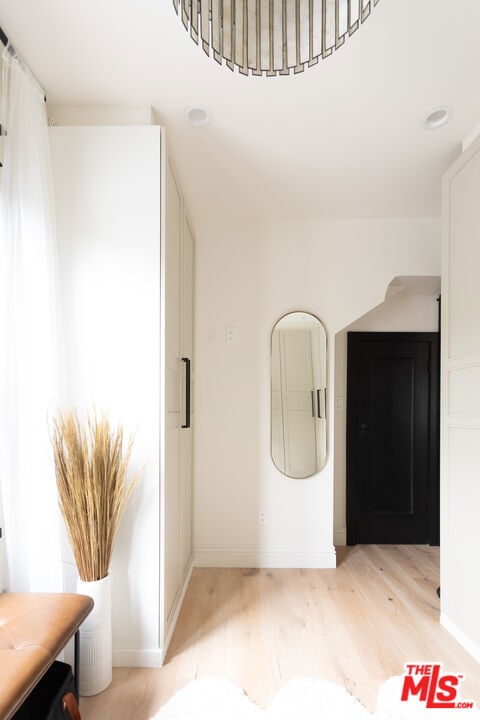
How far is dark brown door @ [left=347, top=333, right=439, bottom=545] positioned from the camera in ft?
13.2

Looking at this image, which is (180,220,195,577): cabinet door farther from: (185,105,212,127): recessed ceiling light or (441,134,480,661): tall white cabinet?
(441,134,480,661): tall white cabinet

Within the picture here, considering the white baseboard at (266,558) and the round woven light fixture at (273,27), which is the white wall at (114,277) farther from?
the white baseboard at (266,558)

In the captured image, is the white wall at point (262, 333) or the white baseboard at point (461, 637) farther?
the white wall at point (262, 333)

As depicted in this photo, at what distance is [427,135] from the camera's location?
2461 millimetres

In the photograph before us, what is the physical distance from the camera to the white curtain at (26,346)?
1812 millimetres

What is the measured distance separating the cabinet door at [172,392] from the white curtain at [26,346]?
20.5 inches

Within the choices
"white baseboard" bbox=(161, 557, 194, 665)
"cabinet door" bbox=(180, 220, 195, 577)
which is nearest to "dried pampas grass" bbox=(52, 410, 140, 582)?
"white baseboard" bbox=(161, 557, 194, 665)

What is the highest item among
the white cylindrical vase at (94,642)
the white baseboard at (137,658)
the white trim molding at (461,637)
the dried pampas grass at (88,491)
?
the dried pampas grass at (88,491)

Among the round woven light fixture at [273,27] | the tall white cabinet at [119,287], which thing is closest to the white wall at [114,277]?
the tall white cabinet at [119,287]

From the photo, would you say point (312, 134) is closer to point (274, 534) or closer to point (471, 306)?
point (471, 306)

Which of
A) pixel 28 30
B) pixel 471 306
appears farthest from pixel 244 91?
pixel 471 306

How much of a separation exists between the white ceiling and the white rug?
8.43 ft

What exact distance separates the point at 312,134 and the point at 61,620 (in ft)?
7.99

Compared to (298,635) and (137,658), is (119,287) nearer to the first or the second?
(137,658)
